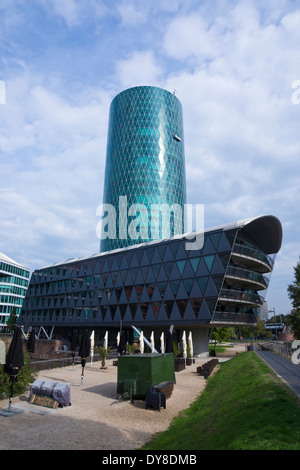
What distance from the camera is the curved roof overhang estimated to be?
46506 millimetres

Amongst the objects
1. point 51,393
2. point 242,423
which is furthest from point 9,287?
point 242,423

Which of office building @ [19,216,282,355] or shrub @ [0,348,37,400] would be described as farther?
office building @ [19,216,282,355]

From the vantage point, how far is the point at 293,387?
13789 mm

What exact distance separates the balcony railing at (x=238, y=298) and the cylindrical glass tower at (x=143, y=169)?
5504 centimetres

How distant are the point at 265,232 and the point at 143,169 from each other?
209ft

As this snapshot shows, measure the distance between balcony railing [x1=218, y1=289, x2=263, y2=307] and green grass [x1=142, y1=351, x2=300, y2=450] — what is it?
26.5 meters

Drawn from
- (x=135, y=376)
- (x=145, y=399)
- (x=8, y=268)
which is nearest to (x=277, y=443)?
(x=145, y=399)

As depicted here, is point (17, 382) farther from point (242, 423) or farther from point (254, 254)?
point (254, 254)

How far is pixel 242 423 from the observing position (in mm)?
9578

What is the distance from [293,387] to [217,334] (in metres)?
45.4

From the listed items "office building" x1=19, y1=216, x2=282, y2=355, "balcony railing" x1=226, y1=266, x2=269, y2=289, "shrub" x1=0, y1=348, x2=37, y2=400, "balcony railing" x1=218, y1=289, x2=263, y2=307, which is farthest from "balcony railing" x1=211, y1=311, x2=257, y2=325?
"shrub" x1=0, y1=348, x2=37, y2=400

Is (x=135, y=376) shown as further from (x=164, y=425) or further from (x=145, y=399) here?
(x=164, y=425)

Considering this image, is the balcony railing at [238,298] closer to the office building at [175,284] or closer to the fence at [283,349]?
the office building at [175,284]

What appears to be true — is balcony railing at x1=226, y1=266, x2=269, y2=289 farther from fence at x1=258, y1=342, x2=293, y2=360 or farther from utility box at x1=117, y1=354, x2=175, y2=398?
utility box at x1=117, y1=354, x2=175, y2=398
